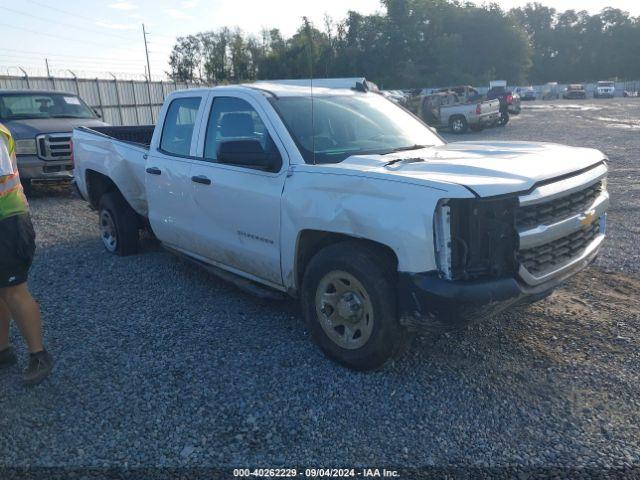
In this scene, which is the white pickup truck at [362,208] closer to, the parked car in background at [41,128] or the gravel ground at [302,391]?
the gravel ground at [302,391]

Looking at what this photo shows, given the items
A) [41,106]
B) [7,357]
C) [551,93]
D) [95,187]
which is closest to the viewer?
[7,357]

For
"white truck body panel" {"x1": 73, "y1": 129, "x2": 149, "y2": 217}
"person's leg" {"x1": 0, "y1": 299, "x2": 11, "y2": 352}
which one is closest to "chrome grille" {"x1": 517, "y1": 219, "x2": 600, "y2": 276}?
"person's leg" {"x1": 0, "y1": 299, "x2": 11, "y2": 352}

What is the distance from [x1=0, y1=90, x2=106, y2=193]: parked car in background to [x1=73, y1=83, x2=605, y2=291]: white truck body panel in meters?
5.13

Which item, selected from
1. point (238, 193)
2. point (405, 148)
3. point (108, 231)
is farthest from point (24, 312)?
point (108, 231)

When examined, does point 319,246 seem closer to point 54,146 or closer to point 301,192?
point 301,192

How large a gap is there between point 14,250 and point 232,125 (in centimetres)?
191

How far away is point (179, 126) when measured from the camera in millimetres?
5289

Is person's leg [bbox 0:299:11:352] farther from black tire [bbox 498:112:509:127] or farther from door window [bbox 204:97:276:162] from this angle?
black tire [bbox 498:112:509:127]

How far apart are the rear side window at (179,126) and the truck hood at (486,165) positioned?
1.83 metres

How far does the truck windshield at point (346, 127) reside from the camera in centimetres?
414

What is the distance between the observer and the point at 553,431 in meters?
3.03

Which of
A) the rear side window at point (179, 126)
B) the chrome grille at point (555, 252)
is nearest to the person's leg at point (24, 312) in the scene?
the rear side window at point (179, 126)

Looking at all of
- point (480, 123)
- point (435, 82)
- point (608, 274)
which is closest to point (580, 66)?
point (435, 82)

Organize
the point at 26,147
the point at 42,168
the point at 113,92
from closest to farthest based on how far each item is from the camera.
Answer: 1. the point at 26,147
2. the point at 42,168
3. the point at 113,92
